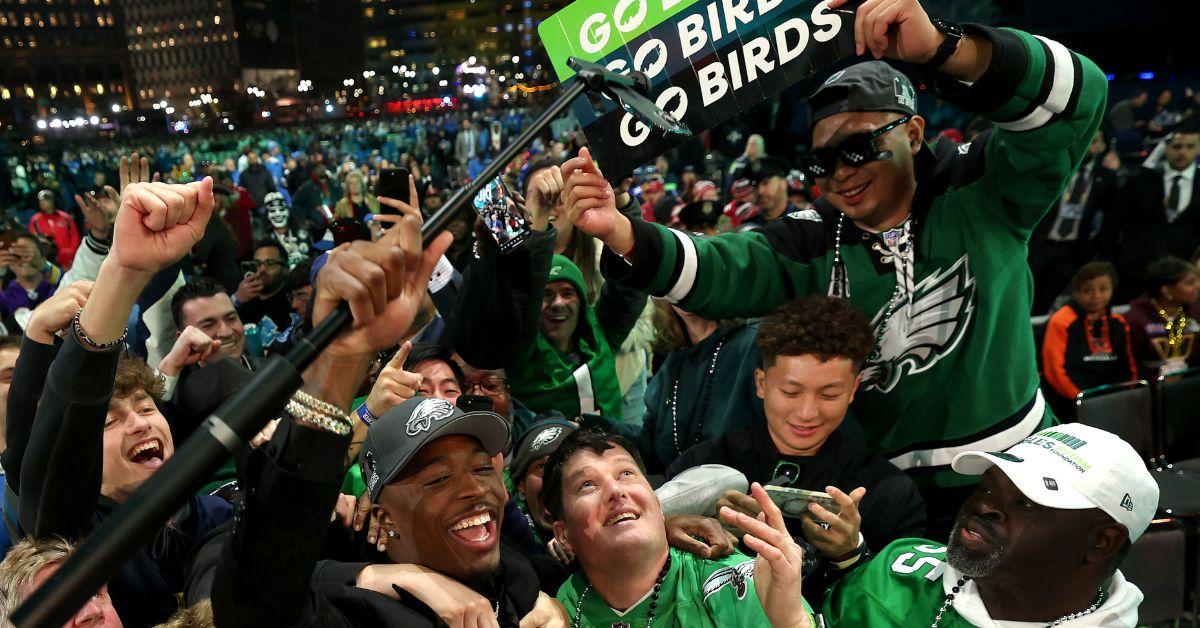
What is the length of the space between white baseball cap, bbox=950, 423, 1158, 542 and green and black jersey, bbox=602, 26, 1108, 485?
359 millimetres

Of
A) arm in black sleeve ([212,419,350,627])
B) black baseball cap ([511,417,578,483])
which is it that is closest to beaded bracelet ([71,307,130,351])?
arm in black sleeve ([212,419,350,627])

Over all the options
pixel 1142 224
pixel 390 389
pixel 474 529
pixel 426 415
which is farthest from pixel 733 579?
pixel 1142 224

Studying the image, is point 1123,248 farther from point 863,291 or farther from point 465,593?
point 465,593

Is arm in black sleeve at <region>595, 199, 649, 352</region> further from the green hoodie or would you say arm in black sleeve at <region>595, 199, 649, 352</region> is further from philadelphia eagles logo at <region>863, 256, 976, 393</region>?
philadelphia eagles logo at <region>863, 256, 976, 393</region>

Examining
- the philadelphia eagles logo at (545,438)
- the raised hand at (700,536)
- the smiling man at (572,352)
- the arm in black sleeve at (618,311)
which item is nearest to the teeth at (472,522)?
the raised hand at (700,536)

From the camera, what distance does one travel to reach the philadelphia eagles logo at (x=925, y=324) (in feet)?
8.02

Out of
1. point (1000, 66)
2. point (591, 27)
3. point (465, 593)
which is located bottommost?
point (465, 593)

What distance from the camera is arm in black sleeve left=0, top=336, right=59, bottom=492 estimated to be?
2.00 meters

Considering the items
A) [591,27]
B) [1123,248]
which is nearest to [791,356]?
[591,27]

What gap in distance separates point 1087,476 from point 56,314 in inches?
95.5

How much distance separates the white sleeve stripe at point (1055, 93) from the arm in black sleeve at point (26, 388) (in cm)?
242

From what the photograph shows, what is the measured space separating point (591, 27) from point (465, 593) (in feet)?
5.05

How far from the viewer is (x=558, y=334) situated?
385 cm

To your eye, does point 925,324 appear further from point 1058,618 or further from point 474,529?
point 474,529
